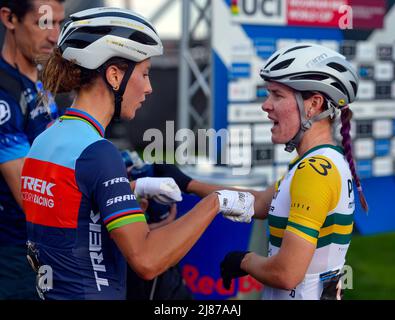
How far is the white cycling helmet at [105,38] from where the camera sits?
7.99 ft

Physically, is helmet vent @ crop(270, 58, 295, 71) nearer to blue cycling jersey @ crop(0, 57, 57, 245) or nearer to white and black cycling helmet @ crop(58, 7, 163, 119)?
white and black cycling helmet @ crop(58, 7, 163, 119)

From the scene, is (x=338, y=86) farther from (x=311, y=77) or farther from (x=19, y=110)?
(x=19, y=110)

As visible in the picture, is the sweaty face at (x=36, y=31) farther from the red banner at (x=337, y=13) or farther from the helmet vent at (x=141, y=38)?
the red banner at (x=337, y=13)

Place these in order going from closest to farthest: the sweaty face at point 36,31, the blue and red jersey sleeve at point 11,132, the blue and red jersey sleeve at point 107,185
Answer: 1. the blue and red jersey sleeve at point 107,185
2. the blue and red jersey sleeve at point 11,132
3. the sweaty face at point 36,31

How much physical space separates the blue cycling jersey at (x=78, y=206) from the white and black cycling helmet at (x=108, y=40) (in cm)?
23

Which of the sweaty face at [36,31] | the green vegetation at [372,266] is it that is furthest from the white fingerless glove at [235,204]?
the green vegetation at [372,266]

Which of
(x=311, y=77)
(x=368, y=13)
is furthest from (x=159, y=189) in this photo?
(x=368, y=13)

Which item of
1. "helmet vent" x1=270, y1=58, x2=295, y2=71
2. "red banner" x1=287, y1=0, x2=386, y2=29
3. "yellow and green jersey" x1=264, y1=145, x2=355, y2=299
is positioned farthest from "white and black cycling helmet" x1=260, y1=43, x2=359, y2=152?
"red banner" x1=287, y1=0, x2=386, y2=29

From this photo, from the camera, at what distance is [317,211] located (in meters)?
2.44

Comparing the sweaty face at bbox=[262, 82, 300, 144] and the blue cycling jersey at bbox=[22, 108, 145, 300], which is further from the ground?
the sweaty face at bbox=[262, 82, 300, 144]

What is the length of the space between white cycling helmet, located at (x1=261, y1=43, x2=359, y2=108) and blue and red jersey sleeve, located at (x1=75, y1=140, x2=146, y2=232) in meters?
0.99

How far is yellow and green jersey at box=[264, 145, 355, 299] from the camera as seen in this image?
8.04ft

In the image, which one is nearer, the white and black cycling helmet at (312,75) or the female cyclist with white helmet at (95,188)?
the female cyclist with white helmet at (95,188)

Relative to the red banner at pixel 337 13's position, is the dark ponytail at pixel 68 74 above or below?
below
